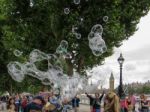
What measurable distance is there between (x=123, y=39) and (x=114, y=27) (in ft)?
12.9

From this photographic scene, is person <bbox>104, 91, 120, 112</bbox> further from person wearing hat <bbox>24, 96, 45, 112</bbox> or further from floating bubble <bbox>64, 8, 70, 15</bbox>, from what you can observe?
floating bubble <bbox>64, 8, 70, 15</bbox>

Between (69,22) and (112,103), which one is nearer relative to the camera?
(112,103)

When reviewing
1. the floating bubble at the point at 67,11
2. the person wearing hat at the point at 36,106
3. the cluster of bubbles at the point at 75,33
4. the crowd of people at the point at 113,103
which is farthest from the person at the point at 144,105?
the person wearing hat at the point at 36,106

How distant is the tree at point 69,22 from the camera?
3888 cm

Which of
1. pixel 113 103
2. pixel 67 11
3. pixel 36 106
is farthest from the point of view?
pixel 67 11

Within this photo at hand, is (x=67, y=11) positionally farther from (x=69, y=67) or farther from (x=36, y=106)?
(x=36, y=106)

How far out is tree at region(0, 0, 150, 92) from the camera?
3888cm

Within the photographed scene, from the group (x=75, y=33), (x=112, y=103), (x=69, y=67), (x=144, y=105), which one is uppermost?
(x=75, y=33)

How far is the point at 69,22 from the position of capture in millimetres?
38812

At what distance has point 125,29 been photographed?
42.9 metres

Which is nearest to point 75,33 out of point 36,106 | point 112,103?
point 112,103

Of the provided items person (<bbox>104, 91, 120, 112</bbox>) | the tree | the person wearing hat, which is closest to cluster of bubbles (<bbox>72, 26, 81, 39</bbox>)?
the tree

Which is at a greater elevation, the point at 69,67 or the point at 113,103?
the point at 69,67

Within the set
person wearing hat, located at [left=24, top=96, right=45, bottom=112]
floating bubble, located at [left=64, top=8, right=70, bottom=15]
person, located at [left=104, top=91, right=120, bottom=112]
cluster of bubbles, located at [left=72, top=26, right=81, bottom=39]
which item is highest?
floating bubble, located at [left=64, top=8, right=70, bottom=15]
